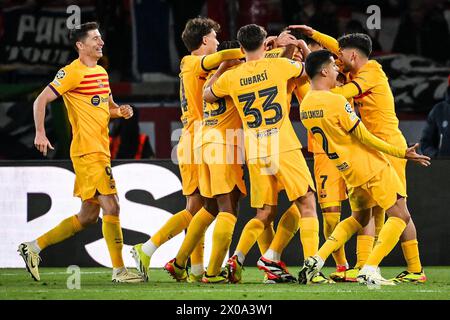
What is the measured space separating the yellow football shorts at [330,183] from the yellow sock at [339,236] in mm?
700

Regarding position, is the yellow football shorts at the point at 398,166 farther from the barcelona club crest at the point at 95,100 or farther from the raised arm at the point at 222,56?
the barcelona club crest at the point at 95,100

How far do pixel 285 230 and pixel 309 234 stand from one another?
0.47m

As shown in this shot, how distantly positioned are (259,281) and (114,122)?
462cm

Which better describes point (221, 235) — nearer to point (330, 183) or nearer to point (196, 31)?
point (330, 183)

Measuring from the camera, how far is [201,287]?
8.51m

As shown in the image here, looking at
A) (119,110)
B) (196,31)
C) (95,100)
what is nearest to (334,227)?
(196,31)

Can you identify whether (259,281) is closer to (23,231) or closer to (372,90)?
(372,90)

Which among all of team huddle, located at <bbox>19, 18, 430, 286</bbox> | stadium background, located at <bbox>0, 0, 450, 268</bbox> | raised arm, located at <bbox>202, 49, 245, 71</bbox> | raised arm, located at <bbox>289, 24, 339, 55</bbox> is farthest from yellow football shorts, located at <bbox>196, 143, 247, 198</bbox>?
stadium background, located at <bbox>0, 0, 450, 268</bbox>

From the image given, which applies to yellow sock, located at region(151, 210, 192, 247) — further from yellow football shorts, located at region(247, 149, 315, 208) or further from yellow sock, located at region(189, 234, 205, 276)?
yellow football shorts, located at region(247, 149, 315, 208)

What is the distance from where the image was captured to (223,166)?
8.83 metres

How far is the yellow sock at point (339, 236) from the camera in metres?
8.35

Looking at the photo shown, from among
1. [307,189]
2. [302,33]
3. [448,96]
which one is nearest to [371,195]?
[307,189]

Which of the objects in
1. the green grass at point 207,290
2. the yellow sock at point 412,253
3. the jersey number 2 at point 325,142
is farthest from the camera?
the yellow sock at point 412,253

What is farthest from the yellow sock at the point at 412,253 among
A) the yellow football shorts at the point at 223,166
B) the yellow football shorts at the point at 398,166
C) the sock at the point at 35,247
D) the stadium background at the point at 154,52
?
the stadium background at the point at 154,52
